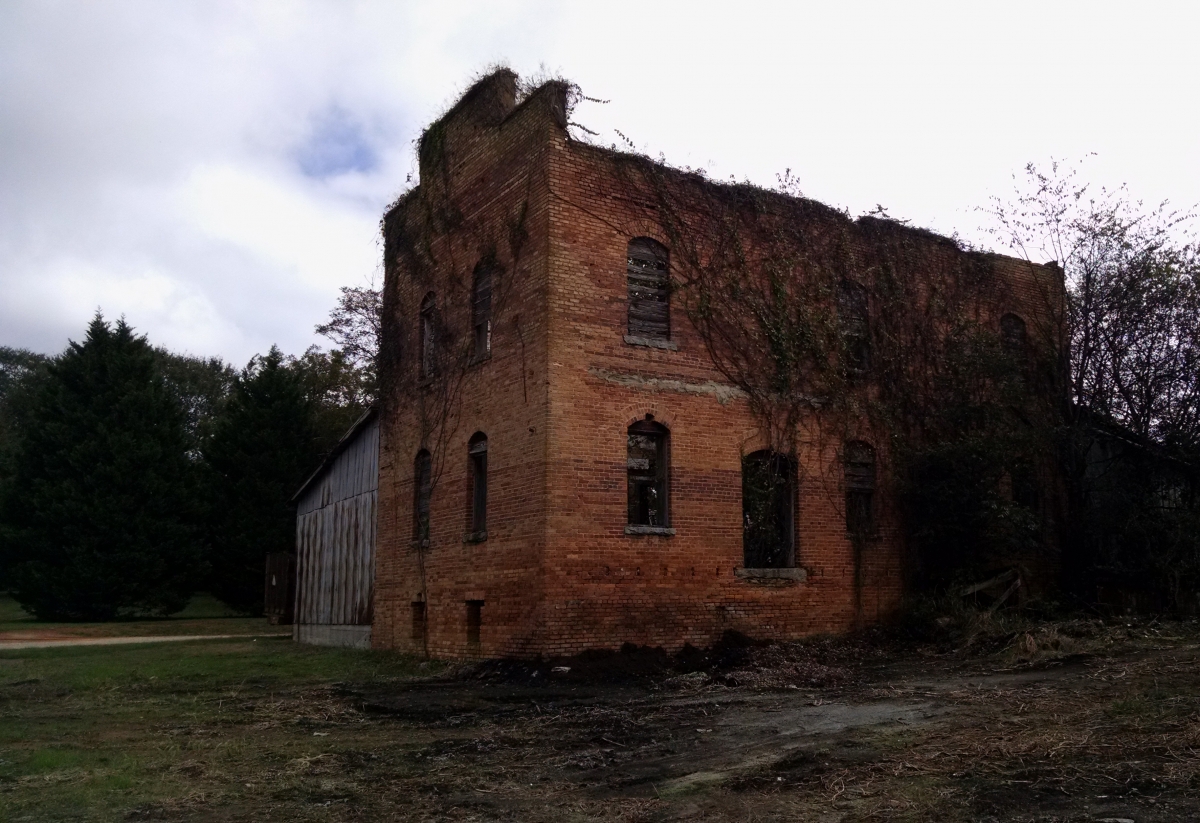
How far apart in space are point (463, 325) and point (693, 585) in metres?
5.86

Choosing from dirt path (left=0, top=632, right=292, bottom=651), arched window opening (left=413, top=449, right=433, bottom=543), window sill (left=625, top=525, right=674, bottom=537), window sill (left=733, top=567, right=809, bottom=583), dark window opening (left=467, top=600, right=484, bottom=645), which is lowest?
dirt path (left=0, top=632, right=292, bottom=651)

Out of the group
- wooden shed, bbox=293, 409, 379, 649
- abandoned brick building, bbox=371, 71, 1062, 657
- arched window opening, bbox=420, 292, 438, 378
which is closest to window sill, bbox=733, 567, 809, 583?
abandoned brick building, bbox=371, 71, 1062, 657

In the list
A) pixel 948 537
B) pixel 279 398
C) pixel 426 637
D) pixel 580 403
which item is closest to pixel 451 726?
pixel 580 403

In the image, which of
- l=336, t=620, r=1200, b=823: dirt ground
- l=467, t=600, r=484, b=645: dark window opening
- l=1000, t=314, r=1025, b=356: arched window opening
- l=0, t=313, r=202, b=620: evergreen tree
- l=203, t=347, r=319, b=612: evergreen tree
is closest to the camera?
l=336, t=620, r=1200, b=823: dirt ground

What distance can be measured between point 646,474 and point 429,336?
5.47 metres

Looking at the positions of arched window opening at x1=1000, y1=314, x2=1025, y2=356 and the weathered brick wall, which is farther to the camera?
arched window opening at x1=1000, y1=314, x2=1025, y2=356

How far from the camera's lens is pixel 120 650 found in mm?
21844

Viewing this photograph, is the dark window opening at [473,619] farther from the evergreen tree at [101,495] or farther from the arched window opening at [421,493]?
the evergreen tree at [101,495]

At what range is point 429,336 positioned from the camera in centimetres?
1939

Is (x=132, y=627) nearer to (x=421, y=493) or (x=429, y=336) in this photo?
(x=421, y=493)

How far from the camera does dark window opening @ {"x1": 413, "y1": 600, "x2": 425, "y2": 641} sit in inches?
727

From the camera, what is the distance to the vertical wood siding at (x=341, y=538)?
21.0 metres

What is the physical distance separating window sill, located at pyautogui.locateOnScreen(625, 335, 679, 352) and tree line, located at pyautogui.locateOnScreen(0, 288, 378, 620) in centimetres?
1929

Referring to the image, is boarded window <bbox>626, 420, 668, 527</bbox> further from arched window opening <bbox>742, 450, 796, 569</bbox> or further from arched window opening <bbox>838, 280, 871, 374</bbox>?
arched window opening <bbox>838, 280, 871, 374</bbox>
